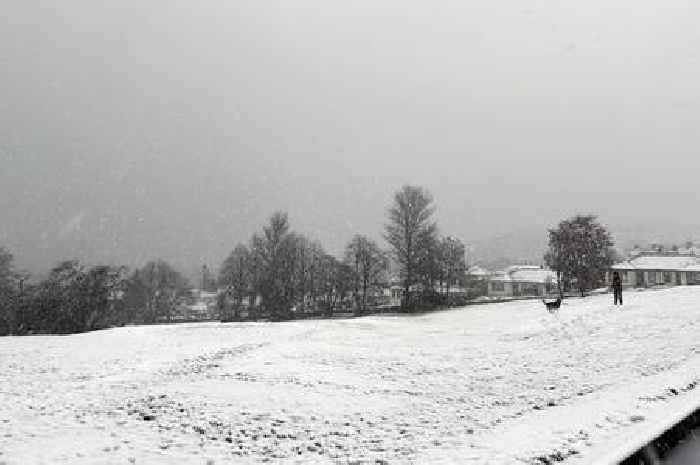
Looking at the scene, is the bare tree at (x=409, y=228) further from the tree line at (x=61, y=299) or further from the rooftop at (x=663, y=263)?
the rooftop at (x=663, y=263)

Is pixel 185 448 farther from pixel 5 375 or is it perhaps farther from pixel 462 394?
pixel 5 375

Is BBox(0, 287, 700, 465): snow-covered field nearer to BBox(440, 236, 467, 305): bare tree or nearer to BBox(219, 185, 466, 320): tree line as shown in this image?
BBox(219, 185, 466, 320): tree line

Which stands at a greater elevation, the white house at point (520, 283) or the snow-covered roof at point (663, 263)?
the snow-covered roof at point (663, 263)

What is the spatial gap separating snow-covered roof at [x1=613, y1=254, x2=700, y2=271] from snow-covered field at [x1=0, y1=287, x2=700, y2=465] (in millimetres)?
93154

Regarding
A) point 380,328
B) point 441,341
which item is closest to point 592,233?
point 380,328

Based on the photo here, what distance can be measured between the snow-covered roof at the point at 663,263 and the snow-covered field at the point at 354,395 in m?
93.2

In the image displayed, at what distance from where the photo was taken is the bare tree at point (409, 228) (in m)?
57.4

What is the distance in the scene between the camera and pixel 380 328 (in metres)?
34.8

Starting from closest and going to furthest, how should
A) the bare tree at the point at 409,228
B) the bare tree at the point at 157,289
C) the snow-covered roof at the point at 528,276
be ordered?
the bare tree at the point at 409,228
the bare tree at the point at 157,289
the snow-covered roof at the point at 528,276

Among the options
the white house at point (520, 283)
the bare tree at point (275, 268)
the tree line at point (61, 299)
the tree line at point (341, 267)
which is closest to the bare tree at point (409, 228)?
the tree line at point (341, 267)

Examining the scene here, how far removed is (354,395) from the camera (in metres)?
15.2

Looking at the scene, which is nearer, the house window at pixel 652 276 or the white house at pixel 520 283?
the house window at pixel 652 276

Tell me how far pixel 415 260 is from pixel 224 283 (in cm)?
4664

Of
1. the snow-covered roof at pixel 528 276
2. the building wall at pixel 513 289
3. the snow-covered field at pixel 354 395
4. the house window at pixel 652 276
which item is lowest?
the snow-covered field at pixel 354 395
